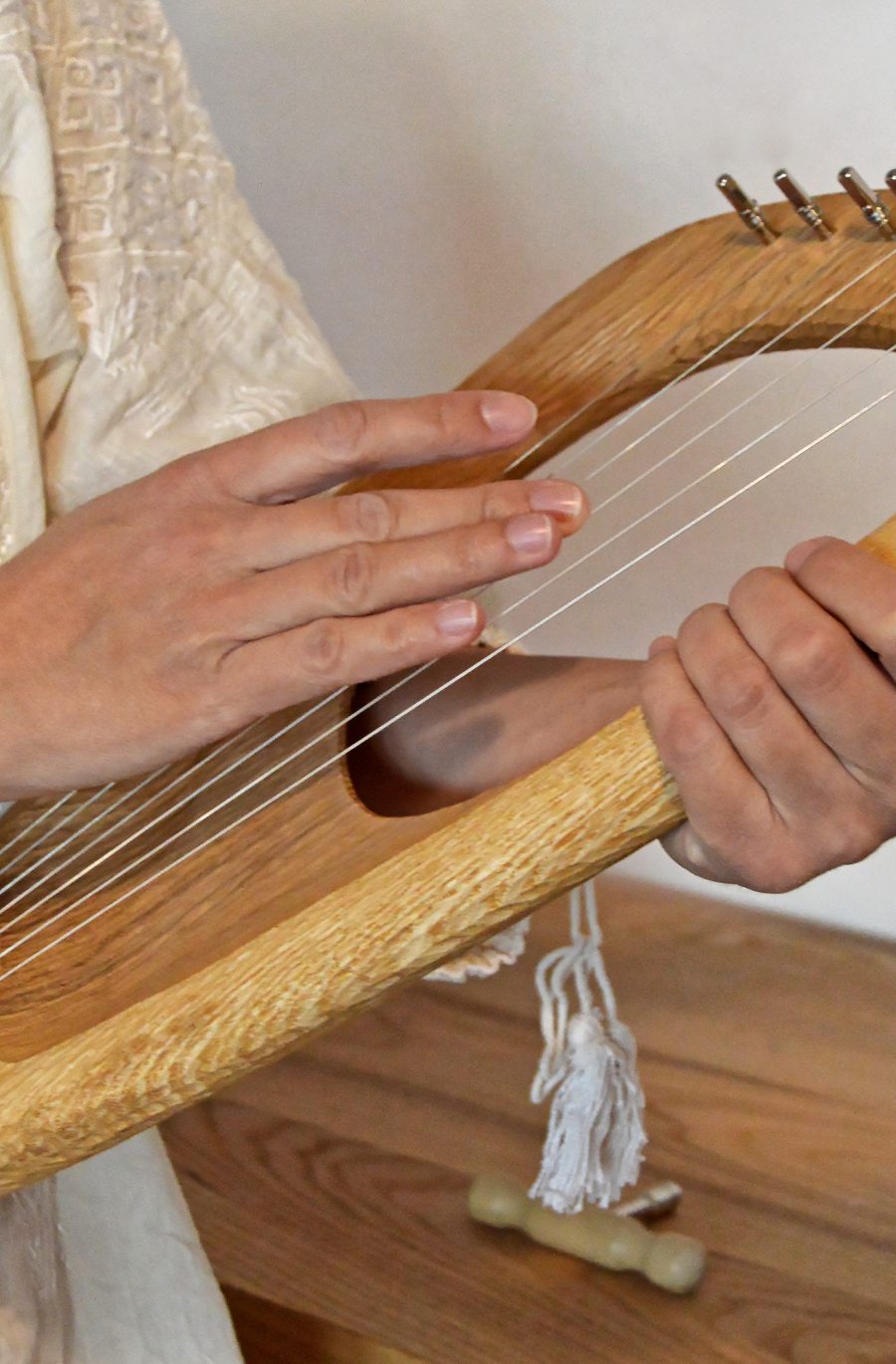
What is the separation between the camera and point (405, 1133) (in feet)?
3.53

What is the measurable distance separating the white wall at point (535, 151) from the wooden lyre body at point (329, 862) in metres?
0.42

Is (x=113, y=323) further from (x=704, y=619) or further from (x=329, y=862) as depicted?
(x=704, y=619)

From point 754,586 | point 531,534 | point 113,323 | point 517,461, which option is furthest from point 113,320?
point 754,586

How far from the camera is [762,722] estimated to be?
428 millimetres

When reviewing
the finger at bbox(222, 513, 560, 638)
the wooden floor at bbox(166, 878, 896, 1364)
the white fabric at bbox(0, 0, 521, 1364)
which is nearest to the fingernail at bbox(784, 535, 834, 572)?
the finger at bbox(222, 513, 560, 638)

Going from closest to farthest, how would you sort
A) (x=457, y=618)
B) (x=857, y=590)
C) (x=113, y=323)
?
(x=857, y=590) → (x=457, y=618) → (x=113, y=323)

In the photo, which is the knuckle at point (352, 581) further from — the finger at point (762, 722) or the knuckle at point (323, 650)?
the finger at point (762, 722)

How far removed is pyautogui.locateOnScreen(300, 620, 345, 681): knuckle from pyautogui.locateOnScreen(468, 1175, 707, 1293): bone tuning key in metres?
0.52

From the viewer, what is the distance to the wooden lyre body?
0.47 meters

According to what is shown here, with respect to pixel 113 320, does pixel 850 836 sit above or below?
below

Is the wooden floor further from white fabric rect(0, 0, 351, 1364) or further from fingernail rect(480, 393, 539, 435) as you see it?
fingernail rect(480, 393, 539, 435)

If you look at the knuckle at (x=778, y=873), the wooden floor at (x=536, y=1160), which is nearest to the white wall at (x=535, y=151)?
the wooden floor at (x=536, y=1160)

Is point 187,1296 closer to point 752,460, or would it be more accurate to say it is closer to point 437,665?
point 437,665

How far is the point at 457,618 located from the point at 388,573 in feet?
0.11
